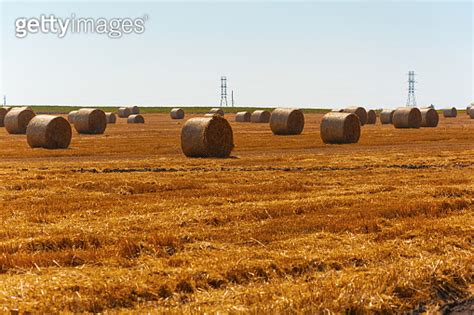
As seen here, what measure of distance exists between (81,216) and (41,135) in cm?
1977

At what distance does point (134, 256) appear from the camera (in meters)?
9.12

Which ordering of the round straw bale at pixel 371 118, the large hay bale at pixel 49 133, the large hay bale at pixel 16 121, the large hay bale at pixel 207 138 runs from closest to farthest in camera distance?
the large hay bale at pixel 207 138, the large hay bale at pixel 49 133, the large hay bale at pixel 16 121, the round straw bale at pixel 371 118

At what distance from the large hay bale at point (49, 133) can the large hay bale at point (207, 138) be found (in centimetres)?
760

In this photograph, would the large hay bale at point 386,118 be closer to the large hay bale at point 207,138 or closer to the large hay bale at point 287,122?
the large hay bale at point 287,122

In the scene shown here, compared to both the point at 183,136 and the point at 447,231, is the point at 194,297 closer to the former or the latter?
the point at 447,231

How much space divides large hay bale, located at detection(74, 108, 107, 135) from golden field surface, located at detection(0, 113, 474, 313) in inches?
952

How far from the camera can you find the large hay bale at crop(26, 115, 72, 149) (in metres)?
30.8

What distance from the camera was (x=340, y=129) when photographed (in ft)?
111

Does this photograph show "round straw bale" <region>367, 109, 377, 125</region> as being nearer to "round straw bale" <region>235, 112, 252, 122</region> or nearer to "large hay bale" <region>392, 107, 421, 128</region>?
"large hay bale" <region>392, 107, 421, 128</region>

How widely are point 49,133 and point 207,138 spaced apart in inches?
346

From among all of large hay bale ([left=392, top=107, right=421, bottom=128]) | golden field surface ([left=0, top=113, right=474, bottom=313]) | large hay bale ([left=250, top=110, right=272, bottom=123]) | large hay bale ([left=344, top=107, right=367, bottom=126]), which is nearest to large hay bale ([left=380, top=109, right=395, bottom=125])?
large hay bale ([left=344, top=107, right=367, bottom=126])

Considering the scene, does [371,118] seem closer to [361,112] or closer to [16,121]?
[361,112]

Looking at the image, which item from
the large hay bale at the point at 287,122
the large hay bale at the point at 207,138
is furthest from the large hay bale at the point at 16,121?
the large hay bale at the point at 207,138

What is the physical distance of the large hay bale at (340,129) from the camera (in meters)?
34.0
